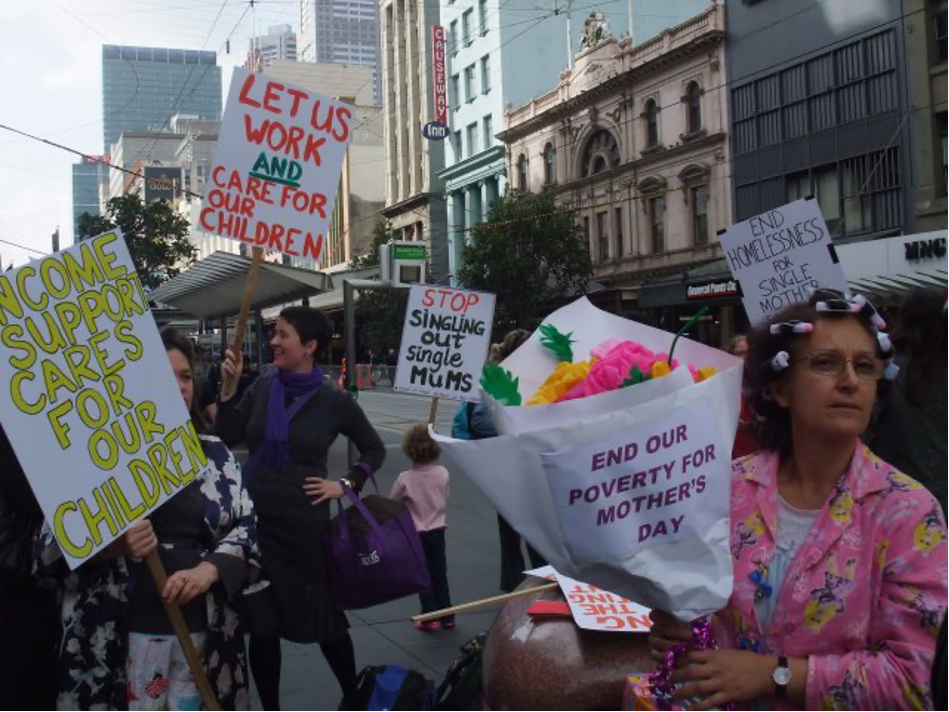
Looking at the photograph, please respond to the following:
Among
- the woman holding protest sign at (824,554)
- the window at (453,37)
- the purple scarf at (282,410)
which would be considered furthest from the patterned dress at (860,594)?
the window at (453,37)

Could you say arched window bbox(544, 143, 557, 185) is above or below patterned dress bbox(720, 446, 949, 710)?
above

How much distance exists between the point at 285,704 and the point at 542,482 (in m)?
3.47

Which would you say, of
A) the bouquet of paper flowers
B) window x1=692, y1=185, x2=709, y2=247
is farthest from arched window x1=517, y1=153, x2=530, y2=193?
the bouquet of paper flowers

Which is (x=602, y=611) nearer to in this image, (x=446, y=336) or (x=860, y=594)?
(x=860, y=594)

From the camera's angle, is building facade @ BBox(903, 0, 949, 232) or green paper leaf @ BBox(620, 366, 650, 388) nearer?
green paper leaf @ BBox(620, 366, 650, 388)

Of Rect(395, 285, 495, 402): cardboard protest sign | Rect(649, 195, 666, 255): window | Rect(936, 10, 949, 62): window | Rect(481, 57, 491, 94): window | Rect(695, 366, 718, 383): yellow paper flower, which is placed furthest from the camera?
Rect(481, 57, 491, 94): window

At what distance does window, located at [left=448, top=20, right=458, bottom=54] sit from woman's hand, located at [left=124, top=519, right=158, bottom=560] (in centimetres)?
5355

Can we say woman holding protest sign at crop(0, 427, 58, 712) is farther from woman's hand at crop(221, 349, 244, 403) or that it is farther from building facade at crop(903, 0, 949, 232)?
building facade at crop(903, 0, 949, 232)

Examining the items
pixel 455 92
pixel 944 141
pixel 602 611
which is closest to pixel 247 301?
pixel 602 611

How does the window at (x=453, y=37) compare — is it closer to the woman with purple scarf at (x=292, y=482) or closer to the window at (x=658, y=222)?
the window at (x=658, y=222)

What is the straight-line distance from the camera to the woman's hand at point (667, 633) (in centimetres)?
236

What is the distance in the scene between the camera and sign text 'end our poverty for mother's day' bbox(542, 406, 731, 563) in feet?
7.16

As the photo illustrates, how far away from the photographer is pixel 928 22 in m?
24.3

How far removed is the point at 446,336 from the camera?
25.0 ft
